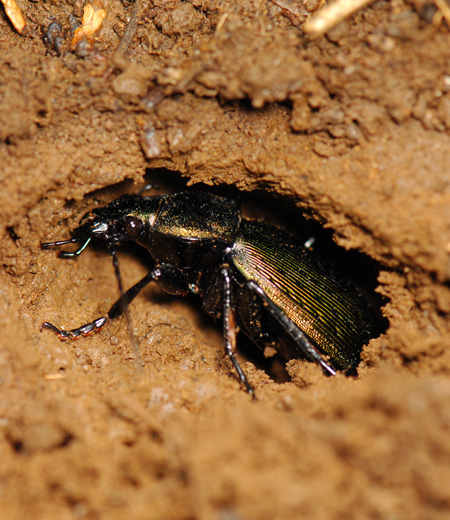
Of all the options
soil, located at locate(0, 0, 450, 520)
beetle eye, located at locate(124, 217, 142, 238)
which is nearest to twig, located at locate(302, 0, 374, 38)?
soil, located at locate(0, 0, 450, 520)

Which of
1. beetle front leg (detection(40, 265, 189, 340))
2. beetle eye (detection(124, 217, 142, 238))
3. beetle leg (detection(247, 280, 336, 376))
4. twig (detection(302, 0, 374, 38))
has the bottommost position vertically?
beetle leg (detection(247, 280, 336, 376))

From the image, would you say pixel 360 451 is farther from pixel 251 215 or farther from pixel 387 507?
pixel 251 215

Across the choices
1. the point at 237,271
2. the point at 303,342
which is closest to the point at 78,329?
the point at 237,271

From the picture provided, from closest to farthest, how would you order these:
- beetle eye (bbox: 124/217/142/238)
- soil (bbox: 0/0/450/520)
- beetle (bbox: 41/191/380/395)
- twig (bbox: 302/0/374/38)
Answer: soil (bbox: 0/0/450/520)
twig (bbox: 302/0/374/38)
beetle (bbox: 41/191/380/395)
beetle eye (bbox: 124/217/142/238)

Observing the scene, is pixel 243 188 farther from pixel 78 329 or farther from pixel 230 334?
pixel 78 329

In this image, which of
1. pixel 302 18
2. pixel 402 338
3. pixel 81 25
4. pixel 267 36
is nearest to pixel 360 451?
pixel 402 338

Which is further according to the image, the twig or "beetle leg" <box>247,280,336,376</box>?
"beetle leg" <box>247,280,336,376</box>

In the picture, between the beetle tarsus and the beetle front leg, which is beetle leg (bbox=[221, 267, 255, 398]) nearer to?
the beetle front leg

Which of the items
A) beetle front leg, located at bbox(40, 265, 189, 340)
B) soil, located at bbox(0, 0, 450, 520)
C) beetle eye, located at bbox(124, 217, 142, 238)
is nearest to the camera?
soil, located at bbox(0, 0, 450, 520)

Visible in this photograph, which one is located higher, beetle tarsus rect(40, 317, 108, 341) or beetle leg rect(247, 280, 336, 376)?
beetle tarsus rect(40, 317, 108, 341)
